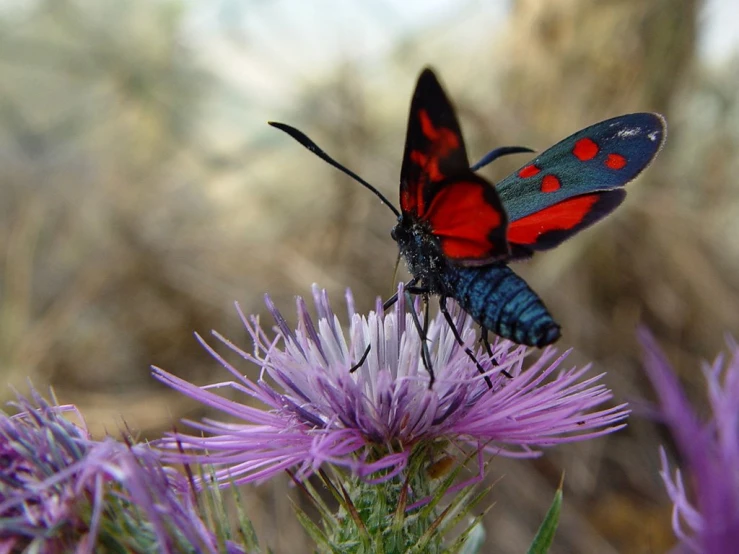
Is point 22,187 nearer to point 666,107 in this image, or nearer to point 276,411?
point 276,411

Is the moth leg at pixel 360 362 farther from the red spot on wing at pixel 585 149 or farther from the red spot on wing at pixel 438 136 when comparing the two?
the red spot on wing at pixel 585 149

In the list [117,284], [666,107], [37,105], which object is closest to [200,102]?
[37,105]

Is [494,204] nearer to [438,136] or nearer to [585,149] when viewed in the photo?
[438,136]

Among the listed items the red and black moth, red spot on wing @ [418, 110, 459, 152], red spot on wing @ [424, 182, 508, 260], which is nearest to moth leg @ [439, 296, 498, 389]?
the red and black moth

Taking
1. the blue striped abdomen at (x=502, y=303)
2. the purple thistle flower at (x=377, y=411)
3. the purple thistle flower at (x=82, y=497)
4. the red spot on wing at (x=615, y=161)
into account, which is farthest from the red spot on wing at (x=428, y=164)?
the purple thistle flower at (x=82, y=497)

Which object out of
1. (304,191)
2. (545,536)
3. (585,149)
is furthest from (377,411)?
(304,191)

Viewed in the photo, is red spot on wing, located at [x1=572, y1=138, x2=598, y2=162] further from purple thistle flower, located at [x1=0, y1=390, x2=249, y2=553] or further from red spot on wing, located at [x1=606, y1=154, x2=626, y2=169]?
purple thistle flower, located at [x1=0, y1=390, x2=249, y2=553]

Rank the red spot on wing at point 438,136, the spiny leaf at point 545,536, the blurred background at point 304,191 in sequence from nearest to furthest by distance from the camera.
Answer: the spiny leaf at point 545,536, the red spot on wing at point 438,136, the blurred background at point 304,191

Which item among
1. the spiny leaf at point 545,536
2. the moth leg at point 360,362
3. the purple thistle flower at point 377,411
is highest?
the moth leg at point 360,362
